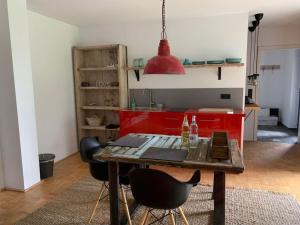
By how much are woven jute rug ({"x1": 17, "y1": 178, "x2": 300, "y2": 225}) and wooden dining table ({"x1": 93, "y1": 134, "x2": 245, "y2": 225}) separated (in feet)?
1.53

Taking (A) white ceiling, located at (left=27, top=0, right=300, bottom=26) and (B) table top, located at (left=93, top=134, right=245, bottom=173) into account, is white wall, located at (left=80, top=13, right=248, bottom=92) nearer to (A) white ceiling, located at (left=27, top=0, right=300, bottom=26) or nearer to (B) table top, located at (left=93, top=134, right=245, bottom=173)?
(A) white ceiling, located at (left=27, top=0, right=300, bottom=26)

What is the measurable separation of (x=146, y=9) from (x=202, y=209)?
8.78ft

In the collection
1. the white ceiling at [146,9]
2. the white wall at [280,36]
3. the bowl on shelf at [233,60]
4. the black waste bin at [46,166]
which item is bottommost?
the black waste bin at [46,166]

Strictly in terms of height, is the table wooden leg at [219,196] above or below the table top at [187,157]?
below

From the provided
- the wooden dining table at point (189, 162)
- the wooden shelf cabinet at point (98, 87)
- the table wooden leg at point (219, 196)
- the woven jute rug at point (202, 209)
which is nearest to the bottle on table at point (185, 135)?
the wooden dining table at point (189, 162)

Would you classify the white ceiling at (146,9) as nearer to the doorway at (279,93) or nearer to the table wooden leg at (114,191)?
the table wooden leg at (114,191)

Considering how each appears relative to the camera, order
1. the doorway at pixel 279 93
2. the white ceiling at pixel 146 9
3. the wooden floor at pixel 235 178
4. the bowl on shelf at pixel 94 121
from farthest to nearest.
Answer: the doorway at pixel 279 93, the bowl on shelf at pixel 94 121, the white ceiling at pixel 146 9, the wooden floor at pixel 235 178

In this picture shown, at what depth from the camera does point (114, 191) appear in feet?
7.07

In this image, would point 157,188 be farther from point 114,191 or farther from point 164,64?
point 164,64

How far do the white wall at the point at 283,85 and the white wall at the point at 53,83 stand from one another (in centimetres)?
517

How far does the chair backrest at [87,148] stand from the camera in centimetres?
243

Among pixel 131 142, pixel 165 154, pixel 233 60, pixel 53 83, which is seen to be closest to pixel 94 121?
pixel 53 83

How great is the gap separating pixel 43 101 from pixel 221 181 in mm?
2970

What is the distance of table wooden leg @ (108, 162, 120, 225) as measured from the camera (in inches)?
82.5
